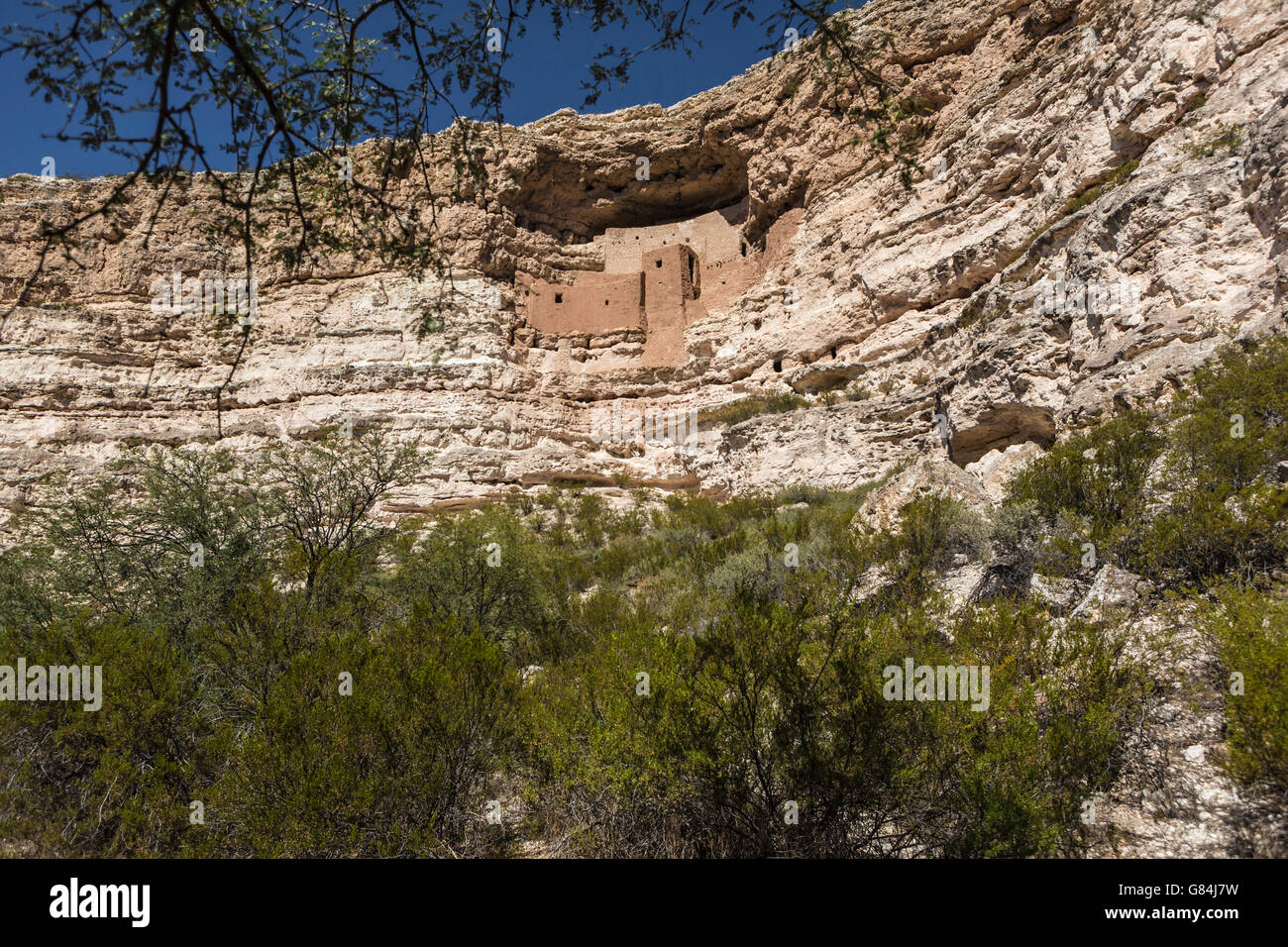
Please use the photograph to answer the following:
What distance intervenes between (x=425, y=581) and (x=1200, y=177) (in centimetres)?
1004

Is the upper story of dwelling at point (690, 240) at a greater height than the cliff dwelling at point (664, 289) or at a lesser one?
greater

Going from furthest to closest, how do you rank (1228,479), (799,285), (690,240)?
1. (690,240)
2. (799,285)
3. (1228,479)

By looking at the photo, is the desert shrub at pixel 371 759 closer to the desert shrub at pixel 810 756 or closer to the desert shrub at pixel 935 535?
the desert shrub at pixel 810 756

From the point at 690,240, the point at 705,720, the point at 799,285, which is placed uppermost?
the point at 690,240

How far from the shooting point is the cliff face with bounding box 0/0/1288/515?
869 cm

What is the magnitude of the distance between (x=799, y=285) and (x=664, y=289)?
168 inches

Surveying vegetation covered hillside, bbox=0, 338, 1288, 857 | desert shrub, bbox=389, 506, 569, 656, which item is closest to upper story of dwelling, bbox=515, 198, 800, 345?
desert shrub, bbox=389, 506, 569, 656

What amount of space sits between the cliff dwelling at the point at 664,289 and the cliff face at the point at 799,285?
0.53 ft

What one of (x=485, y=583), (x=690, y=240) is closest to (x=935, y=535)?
(x=485, y=583)

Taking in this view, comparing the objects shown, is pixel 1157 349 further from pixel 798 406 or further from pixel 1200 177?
pixel 798 406

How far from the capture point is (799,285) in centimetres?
1705

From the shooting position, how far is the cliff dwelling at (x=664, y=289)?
63.7 feet

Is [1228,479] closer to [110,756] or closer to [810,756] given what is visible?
[810,756]

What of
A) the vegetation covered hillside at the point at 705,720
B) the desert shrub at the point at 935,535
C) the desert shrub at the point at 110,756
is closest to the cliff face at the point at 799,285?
the desert shrub at the point at 935,535
